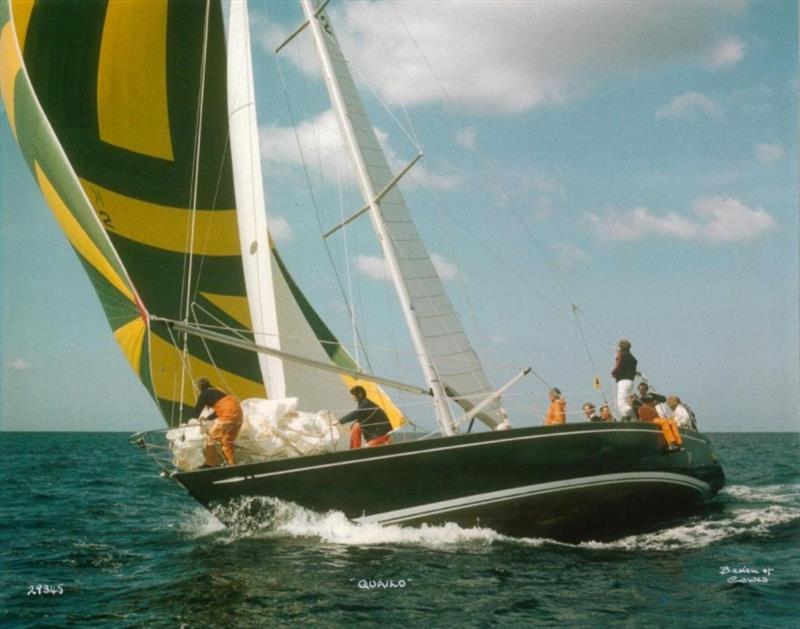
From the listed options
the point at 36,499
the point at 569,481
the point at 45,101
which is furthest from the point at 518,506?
the point at 36,499

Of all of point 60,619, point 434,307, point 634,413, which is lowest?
point 60,619

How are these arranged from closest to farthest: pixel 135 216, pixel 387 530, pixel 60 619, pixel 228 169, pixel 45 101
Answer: pixel 60 619, pixel 387 530, pixel 45 101, pixel 135 216, pixel 228 169

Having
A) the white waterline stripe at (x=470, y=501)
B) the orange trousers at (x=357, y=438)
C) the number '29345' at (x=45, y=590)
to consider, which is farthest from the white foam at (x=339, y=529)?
the number '29345' at (x=45, y=590)

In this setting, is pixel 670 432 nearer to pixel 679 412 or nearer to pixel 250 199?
pixel 679 412

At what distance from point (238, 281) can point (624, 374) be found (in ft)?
20.2

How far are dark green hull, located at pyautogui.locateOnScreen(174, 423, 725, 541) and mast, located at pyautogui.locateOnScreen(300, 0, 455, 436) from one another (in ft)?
2.61

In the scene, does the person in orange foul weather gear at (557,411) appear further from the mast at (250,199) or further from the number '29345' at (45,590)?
the number '29345' at (45,590)

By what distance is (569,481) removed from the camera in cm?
787

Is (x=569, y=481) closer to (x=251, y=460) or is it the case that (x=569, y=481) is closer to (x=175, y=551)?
(x=251, y=460)

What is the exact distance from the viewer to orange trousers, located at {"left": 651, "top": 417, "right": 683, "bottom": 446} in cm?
907

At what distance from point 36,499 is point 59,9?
9327 millimetres

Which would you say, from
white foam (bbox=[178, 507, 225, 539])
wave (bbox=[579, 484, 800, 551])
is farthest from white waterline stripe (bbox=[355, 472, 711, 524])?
white foam (bbox=[178, 507, 225, 539])

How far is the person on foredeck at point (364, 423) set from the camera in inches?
330

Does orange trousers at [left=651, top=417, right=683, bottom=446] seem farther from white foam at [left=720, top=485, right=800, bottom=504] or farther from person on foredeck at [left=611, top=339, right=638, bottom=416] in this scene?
white foam at [left=720, top=485, right=800, bottom=504]
